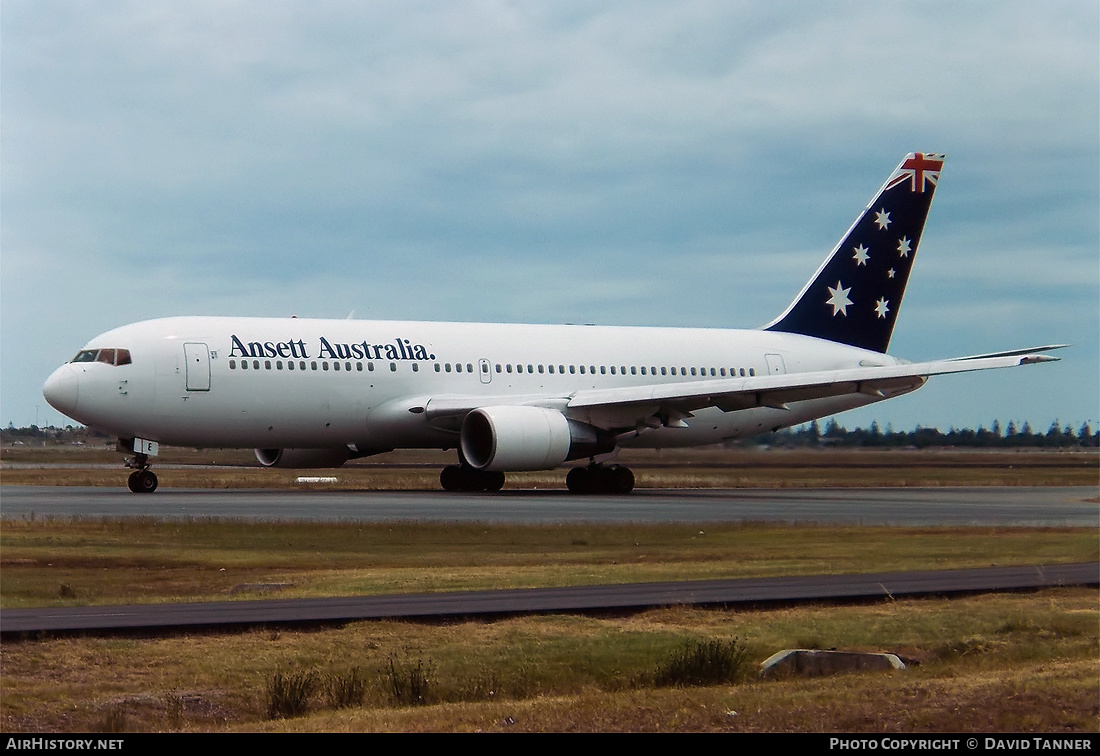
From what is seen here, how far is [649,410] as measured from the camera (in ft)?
134

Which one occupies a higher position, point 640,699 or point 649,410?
point 649,410

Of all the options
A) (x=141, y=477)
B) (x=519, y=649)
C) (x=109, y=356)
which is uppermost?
(x=109, y=356)

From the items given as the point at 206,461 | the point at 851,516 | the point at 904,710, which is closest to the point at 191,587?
the point at 904,710

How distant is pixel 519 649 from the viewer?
14.0 m

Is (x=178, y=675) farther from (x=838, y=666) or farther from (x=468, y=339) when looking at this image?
(x=468, y=339)

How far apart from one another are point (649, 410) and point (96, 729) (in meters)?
30.7

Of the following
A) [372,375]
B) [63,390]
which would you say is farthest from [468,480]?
[63,390]

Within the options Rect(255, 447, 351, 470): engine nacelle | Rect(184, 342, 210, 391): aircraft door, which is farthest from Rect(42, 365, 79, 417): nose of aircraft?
Rect(255, 447, 351, 470): engine nacelle

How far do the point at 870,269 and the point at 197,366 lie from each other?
23583 millimetres

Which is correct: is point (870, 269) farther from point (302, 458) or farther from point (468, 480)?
point (302, 458)

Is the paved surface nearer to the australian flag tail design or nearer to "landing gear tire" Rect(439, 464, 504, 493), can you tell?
"landing gear tire" Rect(439, 464, 504, 493)

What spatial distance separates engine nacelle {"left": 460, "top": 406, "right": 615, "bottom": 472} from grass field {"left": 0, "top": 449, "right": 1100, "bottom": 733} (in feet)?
43.6

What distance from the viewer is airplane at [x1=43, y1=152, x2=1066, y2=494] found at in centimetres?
A: 3650
